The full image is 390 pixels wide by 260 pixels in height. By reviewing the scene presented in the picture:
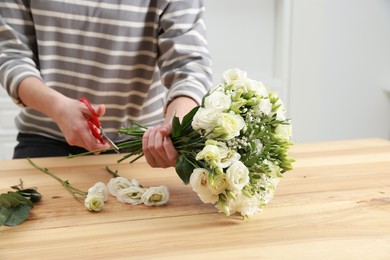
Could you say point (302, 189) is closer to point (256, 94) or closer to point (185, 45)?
point (256, 94)

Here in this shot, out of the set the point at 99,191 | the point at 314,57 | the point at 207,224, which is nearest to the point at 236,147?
the point at 207,224

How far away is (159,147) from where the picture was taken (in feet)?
3.10

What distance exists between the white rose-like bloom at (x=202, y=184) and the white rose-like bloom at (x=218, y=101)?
0.34 ft

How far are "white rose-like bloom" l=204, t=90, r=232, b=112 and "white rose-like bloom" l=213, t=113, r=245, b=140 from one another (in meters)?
0.02

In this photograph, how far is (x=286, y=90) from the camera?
2.62 m

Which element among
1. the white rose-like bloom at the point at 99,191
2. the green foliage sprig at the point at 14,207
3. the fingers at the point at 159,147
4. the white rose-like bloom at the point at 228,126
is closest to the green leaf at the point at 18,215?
the green foliage sprig at the point at 14,207

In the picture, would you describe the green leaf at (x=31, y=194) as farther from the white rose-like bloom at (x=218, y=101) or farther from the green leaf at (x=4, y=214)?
the white rose-like bloom at (x=218, y=101)

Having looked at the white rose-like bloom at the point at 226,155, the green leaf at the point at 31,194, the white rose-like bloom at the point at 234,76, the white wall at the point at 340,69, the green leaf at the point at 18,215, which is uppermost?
the white rose-like bloom at the point at 234,76

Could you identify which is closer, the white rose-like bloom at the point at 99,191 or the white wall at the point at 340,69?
the white rose-like bloom at the point at 99,191

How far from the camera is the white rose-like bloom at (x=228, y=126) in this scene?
0.82m

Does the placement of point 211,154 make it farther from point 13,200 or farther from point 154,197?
point 13,200

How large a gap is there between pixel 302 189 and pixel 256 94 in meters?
0.23

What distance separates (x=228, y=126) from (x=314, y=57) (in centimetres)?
188

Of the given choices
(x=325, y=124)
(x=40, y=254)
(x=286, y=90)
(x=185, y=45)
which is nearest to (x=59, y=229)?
(x=40, y=254)
